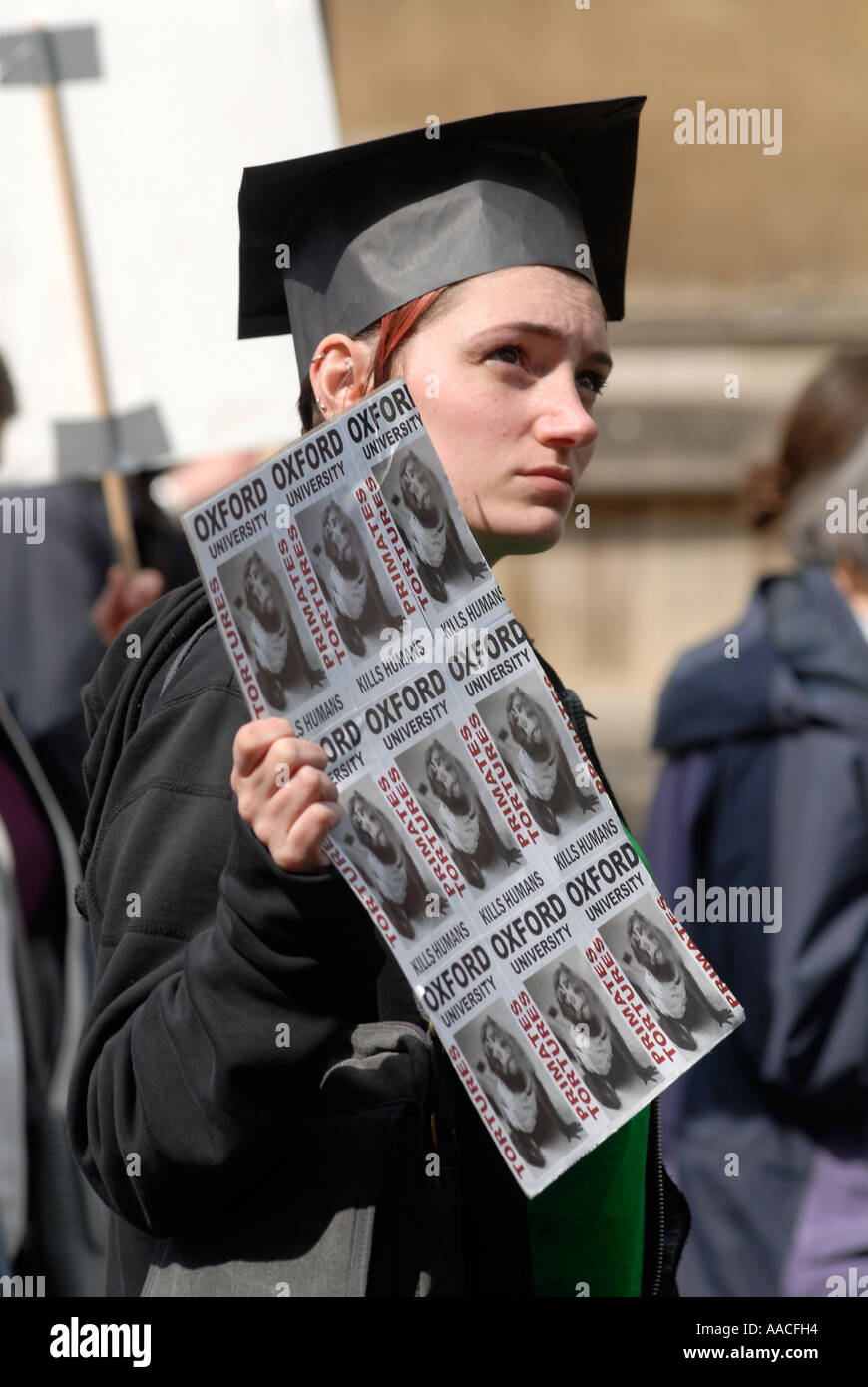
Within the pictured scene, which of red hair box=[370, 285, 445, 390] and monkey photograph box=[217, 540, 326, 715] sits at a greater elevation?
red hair box=[370, 285, 445, 390]

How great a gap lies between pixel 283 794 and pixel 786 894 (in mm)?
2164

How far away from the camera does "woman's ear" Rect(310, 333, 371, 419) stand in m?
1.84

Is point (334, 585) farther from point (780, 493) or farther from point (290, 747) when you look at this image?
point (780, 493)

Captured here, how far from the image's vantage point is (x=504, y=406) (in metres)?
1.74

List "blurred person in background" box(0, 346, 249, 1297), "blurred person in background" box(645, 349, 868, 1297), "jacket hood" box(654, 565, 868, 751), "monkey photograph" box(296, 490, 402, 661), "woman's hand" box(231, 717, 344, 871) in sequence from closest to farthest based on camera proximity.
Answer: "woman's hand" box(231, 717, 344, 871), "monkey photograph" box(296, 490, 402, 661), "blurred person in background" box(0, 346, 249, 1297), "blurred person in background" box(645, 349, 868, 1297), "jacket hood" box(654, 565, 868, 751)

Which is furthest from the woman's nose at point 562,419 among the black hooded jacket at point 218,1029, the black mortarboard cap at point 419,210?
the black hooded jacket at point 218,1029

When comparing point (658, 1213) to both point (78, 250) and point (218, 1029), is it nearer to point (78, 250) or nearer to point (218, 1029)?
point (218, 1029)

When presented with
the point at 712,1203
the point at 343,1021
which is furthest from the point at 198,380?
the point at 343,1021

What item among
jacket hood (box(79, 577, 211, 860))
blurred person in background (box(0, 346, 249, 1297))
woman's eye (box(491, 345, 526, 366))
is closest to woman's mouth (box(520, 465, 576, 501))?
woman's eye (box(491, 345, 526, 366))

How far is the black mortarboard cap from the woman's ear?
0.7 inches

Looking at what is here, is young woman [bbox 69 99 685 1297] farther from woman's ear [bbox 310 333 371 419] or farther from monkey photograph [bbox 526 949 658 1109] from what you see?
monkey photograph [bbox 526 949 658 1109]
